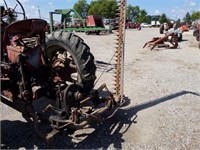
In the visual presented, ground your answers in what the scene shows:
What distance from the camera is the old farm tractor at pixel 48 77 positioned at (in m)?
3.53

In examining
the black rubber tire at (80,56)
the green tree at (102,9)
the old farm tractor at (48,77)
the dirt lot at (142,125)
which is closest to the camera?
the old farm tractor at (48,77)

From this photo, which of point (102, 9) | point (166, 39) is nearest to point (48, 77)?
point (166, 39)

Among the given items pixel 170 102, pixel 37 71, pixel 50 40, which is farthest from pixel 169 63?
pixel 37 71

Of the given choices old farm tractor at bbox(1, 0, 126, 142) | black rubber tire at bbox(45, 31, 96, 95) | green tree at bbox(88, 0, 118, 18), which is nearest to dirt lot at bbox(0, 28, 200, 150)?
old farm tractor at bbox(1, 0, 126, 142)

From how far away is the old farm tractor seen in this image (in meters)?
3.53

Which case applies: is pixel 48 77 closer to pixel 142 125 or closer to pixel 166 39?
pixel 142 125

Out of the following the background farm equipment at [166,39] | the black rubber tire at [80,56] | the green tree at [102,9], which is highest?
the green tree at [102,9]

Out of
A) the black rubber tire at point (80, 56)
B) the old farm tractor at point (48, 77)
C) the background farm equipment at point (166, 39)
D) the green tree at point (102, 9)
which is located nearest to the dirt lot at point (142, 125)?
the old farm tractor at point (48, 77)

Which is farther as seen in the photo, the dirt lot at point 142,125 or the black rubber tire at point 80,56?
the black rubber tire at point 80,56

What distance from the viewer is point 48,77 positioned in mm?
4090

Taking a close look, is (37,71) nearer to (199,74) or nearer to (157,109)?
(157,109)

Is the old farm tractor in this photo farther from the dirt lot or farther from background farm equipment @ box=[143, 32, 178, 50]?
background farm equipment @ box=[143, 32, 178, 50]

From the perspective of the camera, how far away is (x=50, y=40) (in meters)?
4.62

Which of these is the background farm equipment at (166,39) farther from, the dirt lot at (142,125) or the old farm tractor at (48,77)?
the old farm tractor at (48,77)
